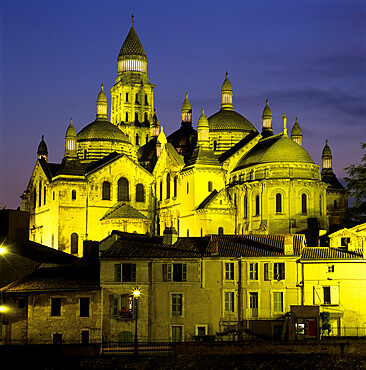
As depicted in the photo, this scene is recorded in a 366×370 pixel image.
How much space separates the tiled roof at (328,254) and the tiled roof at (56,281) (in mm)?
12512

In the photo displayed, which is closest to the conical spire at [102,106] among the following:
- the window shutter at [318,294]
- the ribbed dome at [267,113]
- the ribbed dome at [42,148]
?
the ribbed dome at [42,148]

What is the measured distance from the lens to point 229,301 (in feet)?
181

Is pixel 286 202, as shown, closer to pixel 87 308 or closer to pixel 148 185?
pixel 148 185

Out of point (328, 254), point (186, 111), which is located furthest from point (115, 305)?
point (186, 111)

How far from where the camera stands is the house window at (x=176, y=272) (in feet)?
181

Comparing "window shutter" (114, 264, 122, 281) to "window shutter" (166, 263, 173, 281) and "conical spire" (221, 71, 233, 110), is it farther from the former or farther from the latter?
"conical spire" (221, 71, 233, 110)

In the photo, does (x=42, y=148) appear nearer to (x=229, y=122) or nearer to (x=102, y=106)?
(x=102, y=106)

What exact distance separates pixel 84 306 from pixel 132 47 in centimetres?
7349

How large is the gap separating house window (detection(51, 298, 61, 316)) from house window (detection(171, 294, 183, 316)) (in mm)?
6504

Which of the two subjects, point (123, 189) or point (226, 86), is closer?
point (123, 189)

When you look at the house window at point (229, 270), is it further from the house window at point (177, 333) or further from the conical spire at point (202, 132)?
the conical spire at point (202, 132)

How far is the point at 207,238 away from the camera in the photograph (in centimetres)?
5984

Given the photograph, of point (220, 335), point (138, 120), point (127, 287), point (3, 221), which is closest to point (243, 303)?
point (220, 335)

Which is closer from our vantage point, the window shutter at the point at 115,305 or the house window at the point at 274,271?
the window shutter at the point at 115,305
